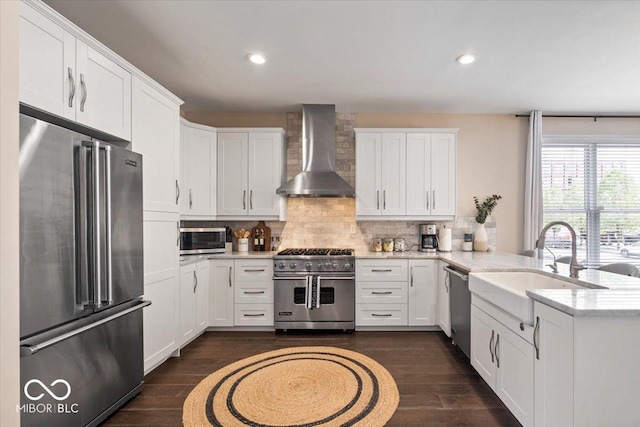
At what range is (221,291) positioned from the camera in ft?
11.8

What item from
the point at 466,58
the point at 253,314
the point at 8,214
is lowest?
the point at 253,314

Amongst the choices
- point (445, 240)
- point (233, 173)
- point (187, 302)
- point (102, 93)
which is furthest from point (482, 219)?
point (102, 93)

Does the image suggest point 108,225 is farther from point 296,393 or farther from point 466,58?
point 466,58

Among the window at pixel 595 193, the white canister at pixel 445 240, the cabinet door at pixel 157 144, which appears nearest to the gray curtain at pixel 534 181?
the window at pixel 595 193

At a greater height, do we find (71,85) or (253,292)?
(71,85)

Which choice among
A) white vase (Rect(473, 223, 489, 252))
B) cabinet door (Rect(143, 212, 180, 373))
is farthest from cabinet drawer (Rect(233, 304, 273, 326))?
white vase (Rect(473, 223, 489, 252))

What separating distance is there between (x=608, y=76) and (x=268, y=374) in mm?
4295

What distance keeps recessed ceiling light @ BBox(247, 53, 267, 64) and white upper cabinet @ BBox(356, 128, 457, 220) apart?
1.53 metres

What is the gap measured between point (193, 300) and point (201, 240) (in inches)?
29.9

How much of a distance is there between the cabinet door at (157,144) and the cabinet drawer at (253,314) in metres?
1.43

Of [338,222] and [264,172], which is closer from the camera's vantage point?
[264,172]

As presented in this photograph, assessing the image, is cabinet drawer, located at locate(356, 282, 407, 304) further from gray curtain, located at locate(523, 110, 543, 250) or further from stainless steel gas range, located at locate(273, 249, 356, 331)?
gray curtain, located at locate(523, 110, 543, 250)

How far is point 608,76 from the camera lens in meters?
3.08

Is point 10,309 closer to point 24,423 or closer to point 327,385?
point 24,423
